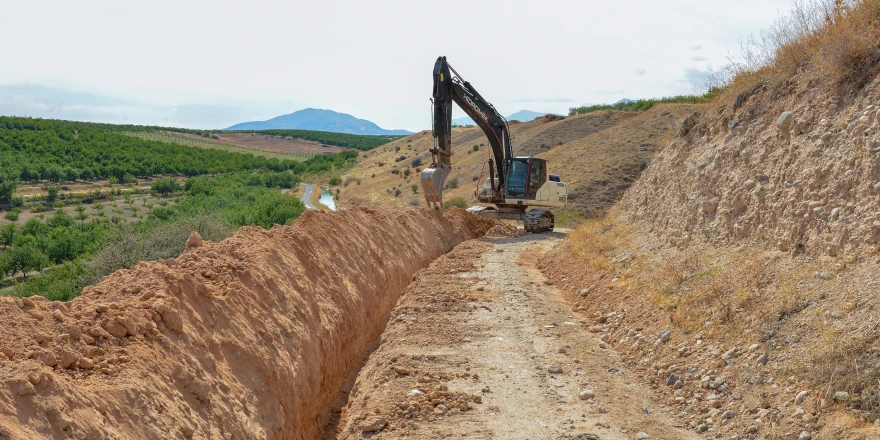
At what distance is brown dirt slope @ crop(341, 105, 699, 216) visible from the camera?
1362 inches

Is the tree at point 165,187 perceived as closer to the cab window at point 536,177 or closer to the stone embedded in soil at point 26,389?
the cab window at point 536,177

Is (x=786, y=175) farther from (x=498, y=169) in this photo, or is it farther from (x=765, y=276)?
(x=498, y=169)

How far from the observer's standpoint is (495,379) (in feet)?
26.1

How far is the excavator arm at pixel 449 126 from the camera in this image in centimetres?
2100

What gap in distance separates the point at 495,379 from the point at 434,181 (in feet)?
43.5

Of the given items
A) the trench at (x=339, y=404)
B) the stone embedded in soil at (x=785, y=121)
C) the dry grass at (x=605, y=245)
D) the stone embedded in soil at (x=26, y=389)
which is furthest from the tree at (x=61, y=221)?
the stone embedded in soil at (x=785, y=121)

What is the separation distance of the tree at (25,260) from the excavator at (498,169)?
1823 centimetres

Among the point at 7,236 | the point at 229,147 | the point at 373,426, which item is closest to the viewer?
the point at 373,426

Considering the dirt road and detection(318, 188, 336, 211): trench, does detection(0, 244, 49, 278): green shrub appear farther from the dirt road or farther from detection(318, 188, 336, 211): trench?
the dirt road

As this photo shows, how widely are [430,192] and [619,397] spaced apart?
14.3m

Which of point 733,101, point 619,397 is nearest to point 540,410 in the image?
point 619,397

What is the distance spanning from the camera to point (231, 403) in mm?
6383

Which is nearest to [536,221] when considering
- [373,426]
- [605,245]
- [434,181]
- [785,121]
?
[434,181]

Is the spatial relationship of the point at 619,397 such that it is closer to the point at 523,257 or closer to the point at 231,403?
the point at 231,403
